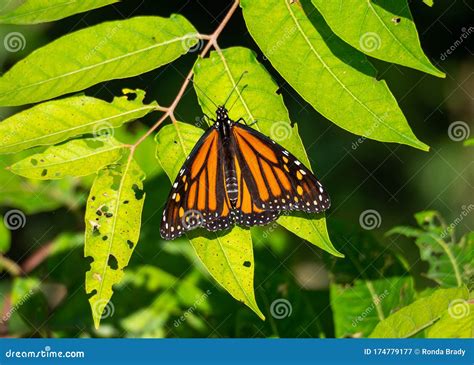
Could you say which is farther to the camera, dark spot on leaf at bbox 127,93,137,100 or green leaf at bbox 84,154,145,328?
dark spot on leaf at bbox 127,93,137,100

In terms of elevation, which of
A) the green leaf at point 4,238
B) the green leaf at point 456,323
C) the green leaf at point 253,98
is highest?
the green leaf at point 253,98

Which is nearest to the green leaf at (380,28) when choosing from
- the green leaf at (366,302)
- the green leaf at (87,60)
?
the green leaf at (87,60)

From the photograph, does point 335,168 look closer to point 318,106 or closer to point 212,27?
point 212,27

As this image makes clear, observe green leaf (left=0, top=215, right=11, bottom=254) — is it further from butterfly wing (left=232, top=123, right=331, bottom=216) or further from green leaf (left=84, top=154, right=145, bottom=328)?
butterfly wing (left=232, top=123, right=331, bottom=216)

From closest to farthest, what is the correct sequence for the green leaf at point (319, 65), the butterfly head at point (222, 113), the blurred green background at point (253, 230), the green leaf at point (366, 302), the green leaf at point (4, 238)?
the green leaf at point (319, 65) → the butterfly head at point (222, 113) → the green leaf at point (366, 302) → the blurred green background at point (253, 230) → the green leaf at point (4, 238)

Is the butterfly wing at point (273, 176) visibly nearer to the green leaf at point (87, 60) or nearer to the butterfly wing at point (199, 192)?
the butterfly wing at point (199, 192)

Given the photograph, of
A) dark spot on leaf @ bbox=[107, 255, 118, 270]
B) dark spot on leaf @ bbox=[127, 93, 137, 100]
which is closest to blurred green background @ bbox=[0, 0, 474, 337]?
dark spot on leaf @ bbox=[127, 93, 137, 100]

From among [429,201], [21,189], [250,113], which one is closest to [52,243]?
[21,189]
